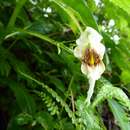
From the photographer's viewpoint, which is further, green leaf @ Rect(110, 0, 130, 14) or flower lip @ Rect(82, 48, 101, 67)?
green leaf @ Rect(110, 0, 130, 14)

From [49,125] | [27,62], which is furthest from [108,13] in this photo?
[49,125]

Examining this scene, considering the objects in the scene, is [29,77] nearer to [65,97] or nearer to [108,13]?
[65,97]

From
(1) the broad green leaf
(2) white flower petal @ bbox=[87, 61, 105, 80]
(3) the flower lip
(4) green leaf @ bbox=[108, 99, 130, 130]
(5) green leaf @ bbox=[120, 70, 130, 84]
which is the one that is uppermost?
(3) the flower lip

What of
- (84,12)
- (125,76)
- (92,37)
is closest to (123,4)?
(84,12)

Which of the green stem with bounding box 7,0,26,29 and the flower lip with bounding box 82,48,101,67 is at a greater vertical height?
the flower lip with bounding box 82,48,101,67

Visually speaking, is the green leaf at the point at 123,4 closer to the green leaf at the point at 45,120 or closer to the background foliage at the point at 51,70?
the background foliage at the point at 51,70

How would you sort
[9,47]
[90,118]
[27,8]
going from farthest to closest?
[27,8] < [9,47] < [90,118]

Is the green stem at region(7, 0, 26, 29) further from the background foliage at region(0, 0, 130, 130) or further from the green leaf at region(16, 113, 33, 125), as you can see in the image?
the green leaf at region(16, 113, 33, 125)

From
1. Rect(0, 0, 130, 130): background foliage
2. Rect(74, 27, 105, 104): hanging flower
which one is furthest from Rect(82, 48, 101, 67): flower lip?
Rect(0, 0, 130, 130): background foliage
